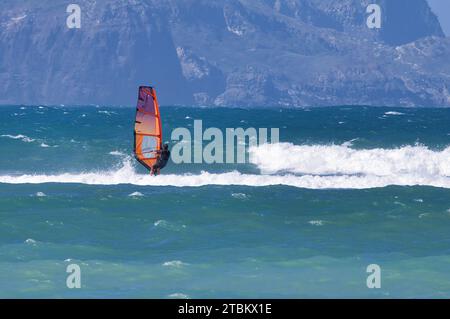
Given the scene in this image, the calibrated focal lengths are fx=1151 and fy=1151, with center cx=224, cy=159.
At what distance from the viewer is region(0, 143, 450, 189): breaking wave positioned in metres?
38.8

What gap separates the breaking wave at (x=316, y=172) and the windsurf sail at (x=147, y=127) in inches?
231

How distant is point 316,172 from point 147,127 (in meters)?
13.8

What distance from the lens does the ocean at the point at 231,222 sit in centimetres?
2155

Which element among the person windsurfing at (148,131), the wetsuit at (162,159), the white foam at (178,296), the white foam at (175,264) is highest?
the person windsurfing at (148,131)

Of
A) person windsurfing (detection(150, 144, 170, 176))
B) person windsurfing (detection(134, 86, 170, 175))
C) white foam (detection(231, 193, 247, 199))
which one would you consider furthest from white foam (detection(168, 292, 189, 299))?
white foam (detection(231, 193, 247, 199))

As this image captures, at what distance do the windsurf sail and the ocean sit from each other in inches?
57.7

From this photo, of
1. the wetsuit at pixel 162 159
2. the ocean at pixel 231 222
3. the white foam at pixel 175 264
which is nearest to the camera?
the ocean at pixel 231 222

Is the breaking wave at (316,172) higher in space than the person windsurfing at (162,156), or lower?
higher

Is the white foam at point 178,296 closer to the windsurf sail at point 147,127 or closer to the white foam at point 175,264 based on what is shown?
the white foam at point 175,264

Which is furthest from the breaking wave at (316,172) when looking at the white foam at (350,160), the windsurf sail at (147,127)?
the windsurf sail at (147,127)

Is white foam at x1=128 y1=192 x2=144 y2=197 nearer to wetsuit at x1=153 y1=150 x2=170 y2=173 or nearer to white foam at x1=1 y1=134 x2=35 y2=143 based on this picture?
wetsuit at x1=153 y1=150 x2=170 y2=173

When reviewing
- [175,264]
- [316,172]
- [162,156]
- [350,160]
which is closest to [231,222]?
[162,156]
